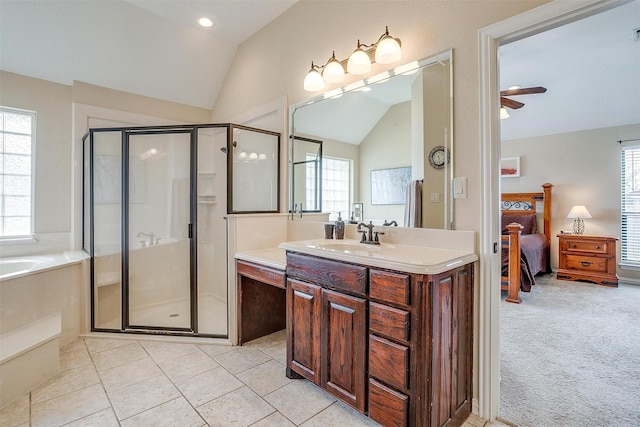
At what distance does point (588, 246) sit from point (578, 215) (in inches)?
19.3

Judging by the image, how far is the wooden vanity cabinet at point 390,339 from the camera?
4.42 ft

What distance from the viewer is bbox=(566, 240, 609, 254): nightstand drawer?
4355mm

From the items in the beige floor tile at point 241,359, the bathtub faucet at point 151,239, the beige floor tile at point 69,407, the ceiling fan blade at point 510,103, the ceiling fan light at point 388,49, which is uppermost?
the ceiling fan blade at point 510,103

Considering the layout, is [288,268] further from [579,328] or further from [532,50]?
[532,50]

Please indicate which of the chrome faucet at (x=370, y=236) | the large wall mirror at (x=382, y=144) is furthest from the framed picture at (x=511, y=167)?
the chrome faucet at (x=370, y=236)

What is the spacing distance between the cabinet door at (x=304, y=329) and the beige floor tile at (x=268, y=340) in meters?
0.61

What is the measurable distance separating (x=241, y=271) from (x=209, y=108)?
2.65 metres

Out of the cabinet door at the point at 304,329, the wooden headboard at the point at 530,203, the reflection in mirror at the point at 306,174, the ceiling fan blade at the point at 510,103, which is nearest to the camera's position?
the cabinet door at the point at 304,329

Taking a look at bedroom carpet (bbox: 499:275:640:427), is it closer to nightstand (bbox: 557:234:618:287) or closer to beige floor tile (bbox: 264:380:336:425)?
nightstand (bbox: 557:234:618:287)

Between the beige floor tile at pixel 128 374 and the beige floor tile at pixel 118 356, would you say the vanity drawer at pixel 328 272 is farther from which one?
the beige floor tile at pixel 118 356

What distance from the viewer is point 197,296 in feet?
9.39

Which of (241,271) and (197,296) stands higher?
(241,271)

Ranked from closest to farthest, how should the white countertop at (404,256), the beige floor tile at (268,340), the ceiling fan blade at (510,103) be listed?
the white countertop at (404,256) → the beige floor tile at (268,340) → the ceiling fan blade at (510,103)

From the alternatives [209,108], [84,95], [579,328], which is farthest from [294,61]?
[579,328]
